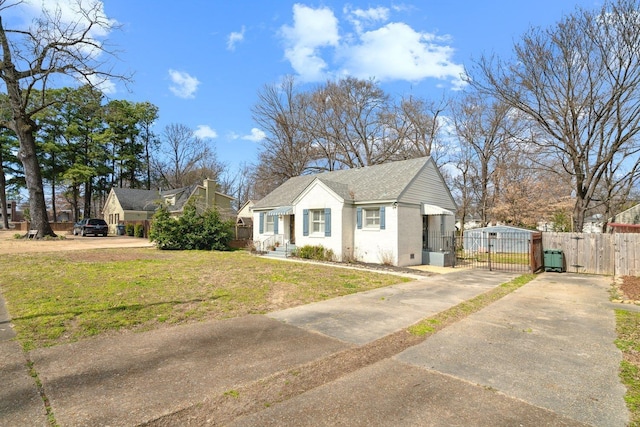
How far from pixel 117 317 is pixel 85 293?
2.48 m

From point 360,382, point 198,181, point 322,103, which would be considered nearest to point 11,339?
point 360,382

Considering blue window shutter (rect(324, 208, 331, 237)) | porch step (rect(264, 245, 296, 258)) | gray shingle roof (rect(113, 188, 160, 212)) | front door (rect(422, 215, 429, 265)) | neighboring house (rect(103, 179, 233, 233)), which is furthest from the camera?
gray shingle roof (rect(113, 188, 160, 212))

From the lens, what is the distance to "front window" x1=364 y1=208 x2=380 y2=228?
16.6m

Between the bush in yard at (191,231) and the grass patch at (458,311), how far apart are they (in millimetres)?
17145

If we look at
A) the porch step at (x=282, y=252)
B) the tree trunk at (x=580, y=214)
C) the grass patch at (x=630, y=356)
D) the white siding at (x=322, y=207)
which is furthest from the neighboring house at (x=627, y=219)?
the porch step at (x=282, y=252)

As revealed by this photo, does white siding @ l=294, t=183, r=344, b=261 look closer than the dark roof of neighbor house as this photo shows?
No

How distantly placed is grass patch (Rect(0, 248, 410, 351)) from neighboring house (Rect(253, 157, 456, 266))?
11.6ft

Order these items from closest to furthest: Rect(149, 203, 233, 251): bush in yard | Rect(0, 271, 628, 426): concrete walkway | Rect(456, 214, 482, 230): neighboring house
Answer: Rect(0, 271, 628, 426): concrete walkway → Rect(149, 203, 233, 251): bush in yard → Rect(456, 214, 482, 230): neighboring house

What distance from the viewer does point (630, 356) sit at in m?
4.89

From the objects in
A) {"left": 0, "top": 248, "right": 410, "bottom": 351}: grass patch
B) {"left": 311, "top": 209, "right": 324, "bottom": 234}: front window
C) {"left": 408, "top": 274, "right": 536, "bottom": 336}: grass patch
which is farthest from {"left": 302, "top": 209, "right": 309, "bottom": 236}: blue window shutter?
{"left": 408, "top": 274, "right": 536, "bottom": 336}: grass patch

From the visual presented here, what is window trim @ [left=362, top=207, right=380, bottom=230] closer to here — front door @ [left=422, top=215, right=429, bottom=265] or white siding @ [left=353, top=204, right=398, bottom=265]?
white siding @ [left=353, top=204, right=398, bottom=265]

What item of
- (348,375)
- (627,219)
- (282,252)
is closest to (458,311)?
(348,375)

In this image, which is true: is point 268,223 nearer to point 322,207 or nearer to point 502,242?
point 322,207

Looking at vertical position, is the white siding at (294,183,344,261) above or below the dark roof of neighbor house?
below
